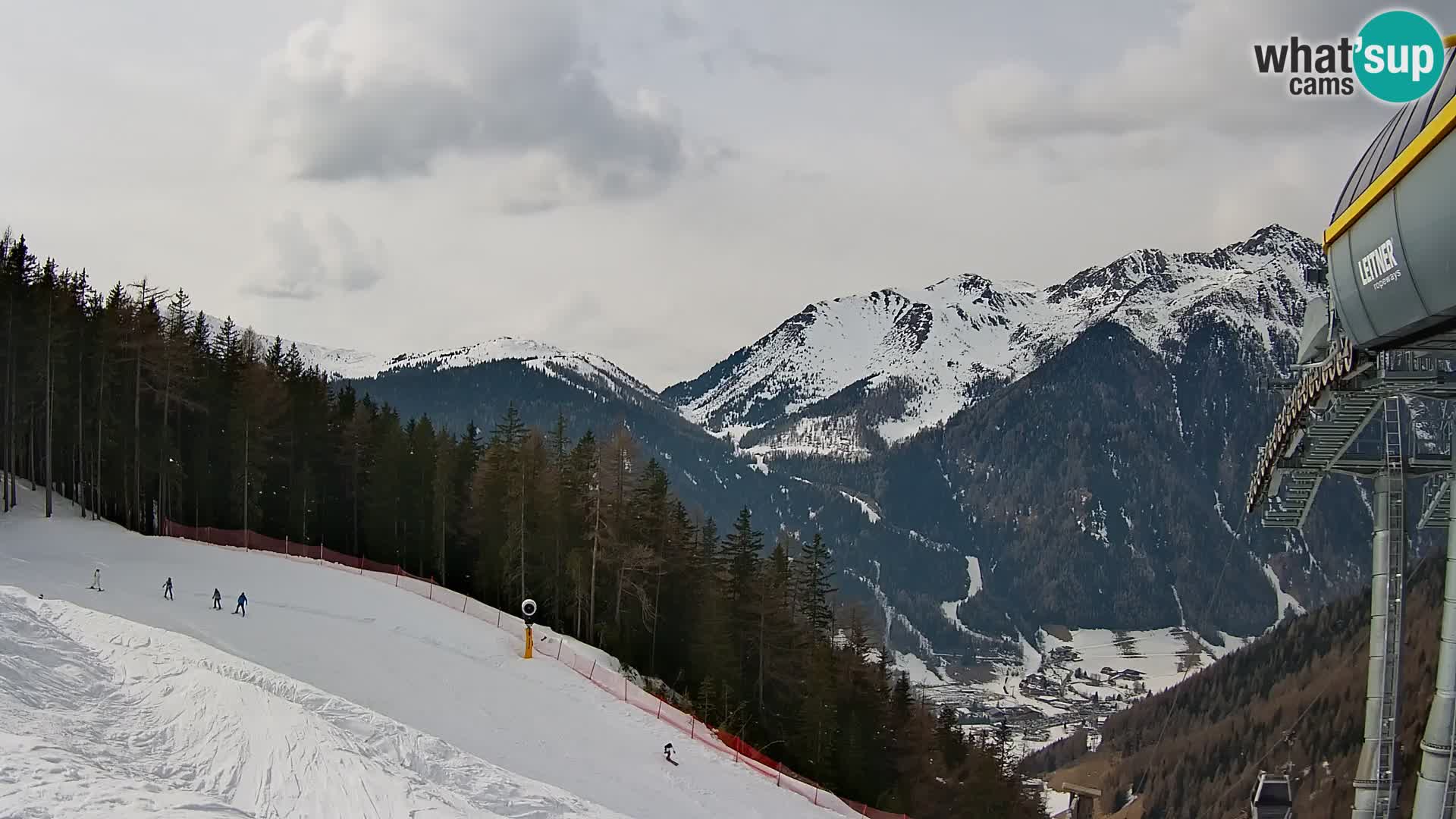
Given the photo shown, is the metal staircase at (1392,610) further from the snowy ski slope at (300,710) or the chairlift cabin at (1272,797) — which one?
the snowy ski slope at (300,710)

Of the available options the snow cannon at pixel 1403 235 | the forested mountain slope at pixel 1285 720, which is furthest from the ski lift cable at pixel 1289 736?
the snow cannon at pixel 1403 235

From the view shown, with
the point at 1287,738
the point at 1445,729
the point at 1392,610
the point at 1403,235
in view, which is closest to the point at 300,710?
the point at 1445,729

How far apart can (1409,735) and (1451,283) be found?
44.7 m

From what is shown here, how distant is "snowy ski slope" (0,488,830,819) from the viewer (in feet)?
59.8

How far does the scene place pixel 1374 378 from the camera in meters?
18.0

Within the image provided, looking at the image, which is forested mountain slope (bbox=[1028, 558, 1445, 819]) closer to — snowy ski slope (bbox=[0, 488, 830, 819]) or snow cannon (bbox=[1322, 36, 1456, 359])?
snowy ski slope (bbox=[0, 488, 830, 819])

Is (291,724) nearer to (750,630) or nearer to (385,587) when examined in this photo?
(385,587)

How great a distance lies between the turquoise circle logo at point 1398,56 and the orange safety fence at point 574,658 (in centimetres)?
2305

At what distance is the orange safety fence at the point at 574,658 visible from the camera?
32875 millimetres

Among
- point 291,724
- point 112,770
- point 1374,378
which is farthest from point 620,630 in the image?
point 1374,378

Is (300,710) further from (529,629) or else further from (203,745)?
(529,629)

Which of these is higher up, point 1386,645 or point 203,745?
point 1386,645

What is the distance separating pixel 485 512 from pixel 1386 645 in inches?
1697

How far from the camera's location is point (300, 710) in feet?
73.0
